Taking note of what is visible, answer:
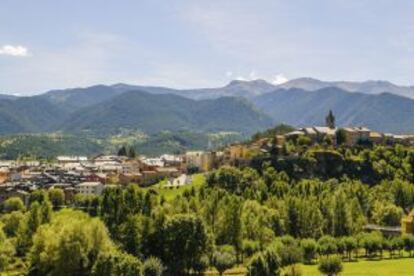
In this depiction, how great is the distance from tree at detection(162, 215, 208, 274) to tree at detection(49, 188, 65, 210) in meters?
70.4

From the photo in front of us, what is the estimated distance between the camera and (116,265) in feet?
311

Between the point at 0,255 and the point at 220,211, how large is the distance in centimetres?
4562

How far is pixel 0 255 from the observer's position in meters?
108

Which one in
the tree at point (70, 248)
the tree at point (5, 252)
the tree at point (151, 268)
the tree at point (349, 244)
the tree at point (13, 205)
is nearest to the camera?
the tree at point (151, 268)

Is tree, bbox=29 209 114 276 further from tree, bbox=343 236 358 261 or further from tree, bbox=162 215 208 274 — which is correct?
tree, bbox=343 236 358 261

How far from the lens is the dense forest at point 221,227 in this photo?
346 feet

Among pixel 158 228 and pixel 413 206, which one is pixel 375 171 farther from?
pixel 158 228

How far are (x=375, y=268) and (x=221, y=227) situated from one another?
104ft

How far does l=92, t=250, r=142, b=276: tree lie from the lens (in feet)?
309

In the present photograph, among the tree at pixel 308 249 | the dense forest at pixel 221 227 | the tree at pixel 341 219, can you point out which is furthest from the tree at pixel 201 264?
the tree at pixel 341 219

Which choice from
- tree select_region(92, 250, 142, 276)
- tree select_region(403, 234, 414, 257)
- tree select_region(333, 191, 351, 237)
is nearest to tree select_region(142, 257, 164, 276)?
tree select_region(92, 250, 142, 276)

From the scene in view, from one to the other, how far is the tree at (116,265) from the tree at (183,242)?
53.5 feet

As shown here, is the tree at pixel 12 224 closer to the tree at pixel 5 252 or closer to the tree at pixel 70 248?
the tree at pixel 5 252

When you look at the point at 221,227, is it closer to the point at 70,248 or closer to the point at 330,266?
the point at 330,266
